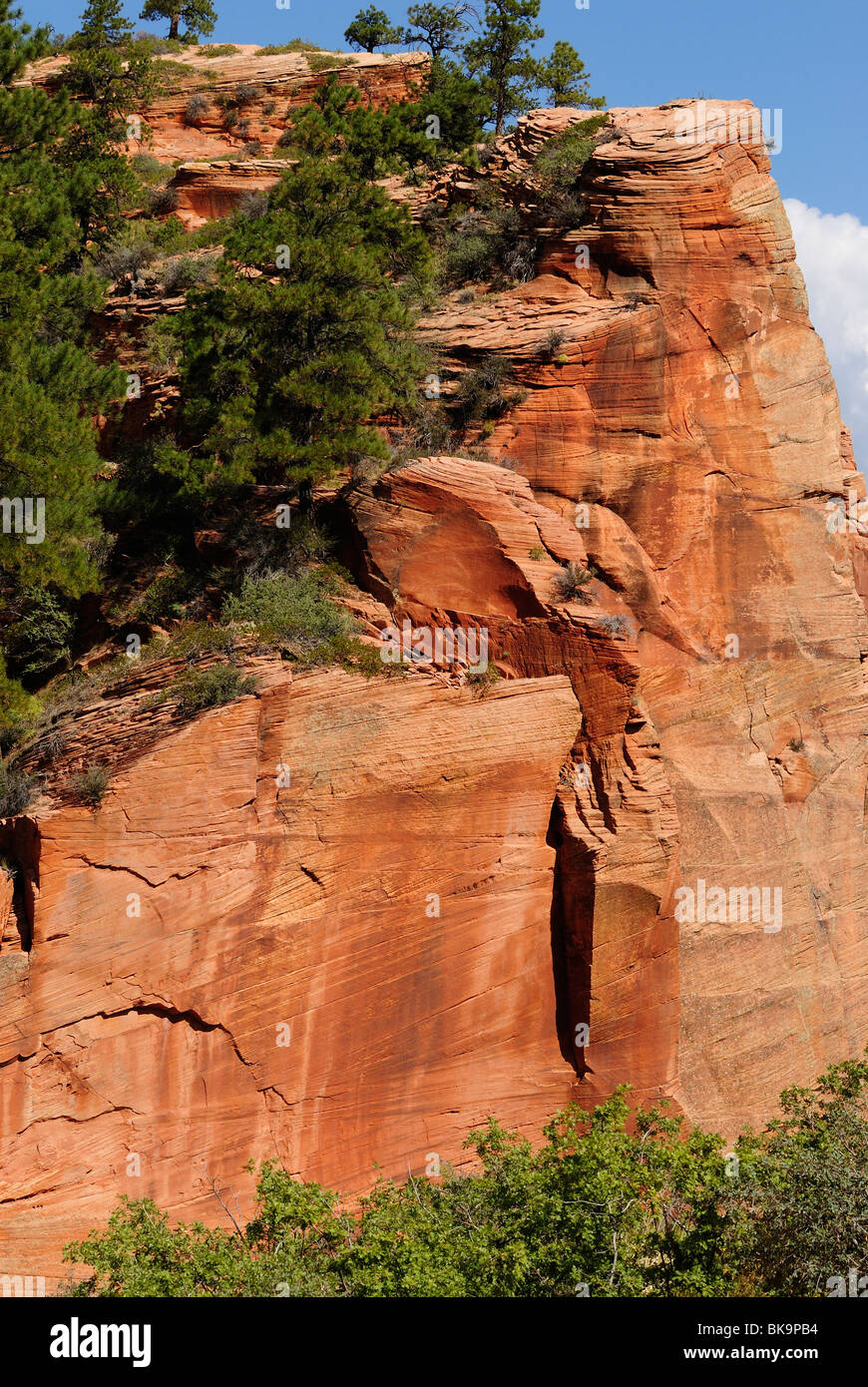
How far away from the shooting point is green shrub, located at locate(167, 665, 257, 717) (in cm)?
1822

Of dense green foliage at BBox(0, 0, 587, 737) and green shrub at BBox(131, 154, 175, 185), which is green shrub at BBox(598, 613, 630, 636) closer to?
dense green foliage at BBox(0, 0, 587, 737)

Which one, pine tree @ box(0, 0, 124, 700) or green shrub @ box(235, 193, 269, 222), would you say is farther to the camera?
green shrub @ box(235, 193, 269, 222)

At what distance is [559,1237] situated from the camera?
1460 centimetres

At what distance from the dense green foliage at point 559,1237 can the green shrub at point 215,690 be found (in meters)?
6.20

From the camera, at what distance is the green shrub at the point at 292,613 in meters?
19.4

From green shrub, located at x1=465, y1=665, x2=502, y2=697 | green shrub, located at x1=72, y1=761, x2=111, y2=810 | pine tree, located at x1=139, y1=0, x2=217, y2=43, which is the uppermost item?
pine tree, located at x1=139, y1=0, x2=217, y2=43

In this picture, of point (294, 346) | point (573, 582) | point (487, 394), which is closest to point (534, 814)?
point (573, 582)

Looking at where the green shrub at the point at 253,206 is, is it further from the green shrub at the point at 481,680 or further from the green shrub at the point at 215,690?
the green shrub at the point at 215,690

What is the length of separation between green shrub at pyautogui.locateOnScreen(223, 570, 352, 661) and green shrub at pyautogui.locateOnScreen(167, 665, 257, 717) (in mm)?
1061

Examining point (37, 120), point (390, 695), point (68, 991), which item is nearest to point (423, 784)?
point (390, 695)

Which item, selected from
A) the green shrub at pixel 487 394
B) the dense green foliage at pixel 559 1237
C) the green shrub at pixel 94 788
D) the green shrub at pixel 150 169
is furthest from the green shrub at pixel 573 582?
the green shrub at pixel 150 169

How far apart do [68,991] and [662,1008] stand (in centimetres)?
946

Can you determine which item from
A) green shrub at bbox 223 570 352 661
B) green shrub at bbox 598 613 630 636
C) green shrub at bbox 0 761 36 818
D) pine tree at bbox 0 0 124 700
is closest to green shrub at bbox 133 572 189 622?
A: pine tree at bbox 0 0 124 700

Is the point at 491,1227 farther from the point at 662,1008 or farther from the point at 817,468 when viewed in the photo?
the point at 817,468
